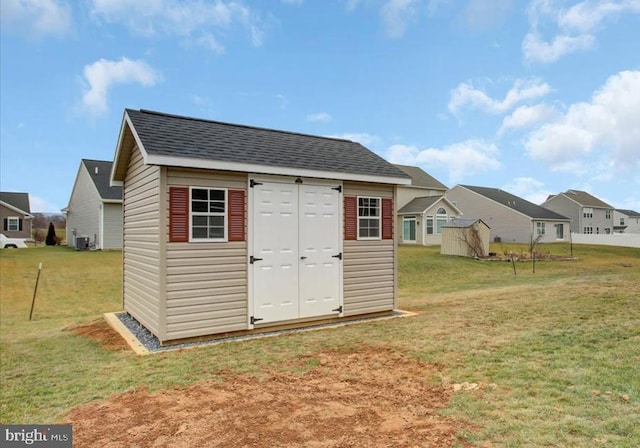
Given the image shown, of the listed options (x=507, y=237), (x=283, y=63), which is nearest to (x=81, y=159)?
(x=283, y=63)

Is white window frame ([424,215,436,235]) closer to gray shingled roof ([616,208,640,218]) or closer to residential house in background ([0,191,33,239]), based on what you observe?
residential house in background ([0,191,33,239])

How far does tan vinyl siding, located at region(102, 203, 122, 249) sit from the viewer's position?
25438 millimetres

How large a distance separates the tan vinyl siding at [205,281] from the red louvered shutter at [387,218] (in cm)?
318

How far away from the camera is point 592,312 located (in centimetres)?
754

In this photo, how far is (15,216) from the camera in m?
36.2

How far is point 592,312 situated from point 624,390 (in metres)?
4.27

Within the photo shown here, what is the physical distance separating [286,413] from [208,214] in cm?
394

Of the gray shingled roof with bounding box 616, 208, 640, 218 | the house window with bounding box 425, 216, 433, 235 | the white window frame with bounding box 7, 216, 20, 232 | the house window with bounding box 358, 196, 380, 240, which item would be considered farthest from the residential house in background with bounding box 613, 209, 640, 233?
the white window frame with bounding box 7, 216, 20, 232

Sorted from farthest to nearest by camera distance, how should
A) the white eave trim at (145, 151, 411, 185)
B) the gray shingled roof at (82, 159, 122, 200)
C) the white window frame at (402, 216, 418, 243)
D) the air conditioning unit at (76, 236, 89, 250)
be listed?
1. the white window frame at (402, 216, 418, 243)
2. the air conditioning unit at (76, 236, 89, 250)
3. the gray shingled roof at (82, 159, 122, 200)
4. the white eave trim at (145, 151, 411, 185)

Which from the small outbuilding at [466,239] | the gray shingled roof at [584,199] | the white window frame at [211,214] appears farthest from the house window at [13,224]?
the gray shingled roof at [584,199]

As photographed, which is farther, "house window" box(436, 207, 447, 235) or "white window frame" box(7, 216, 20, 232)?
"white window frame" box(7, 216, 20, 232)

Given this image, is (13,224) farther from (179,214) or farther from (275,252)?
(275,252)

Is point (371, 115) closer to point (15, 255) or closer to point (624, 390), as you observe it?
point (624, 390)

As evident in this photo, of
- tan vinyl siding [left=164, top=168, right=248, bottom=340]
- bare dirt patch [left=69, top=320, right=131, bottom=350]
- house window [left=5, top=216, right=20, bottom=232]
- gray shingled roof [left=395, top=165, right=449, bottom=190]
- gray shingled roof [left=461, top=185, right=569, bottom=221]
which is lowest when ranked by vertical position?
bare dirt patch [left=69, top=320, right=131, bottom=350]
